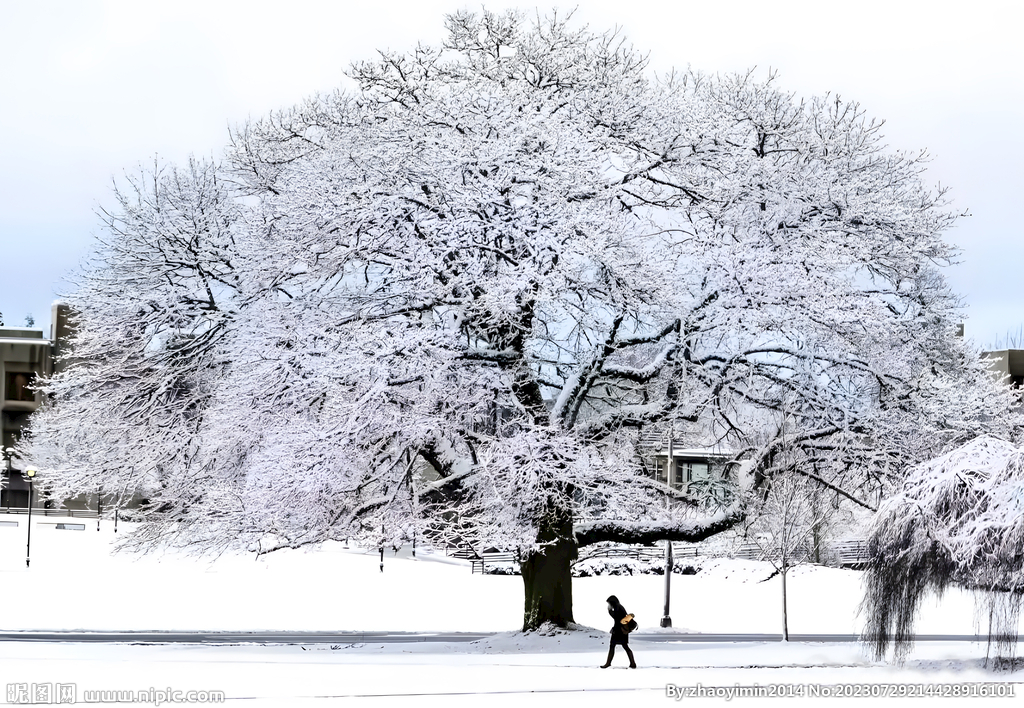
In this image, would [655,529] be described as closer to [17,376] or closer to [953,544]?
[953,544]

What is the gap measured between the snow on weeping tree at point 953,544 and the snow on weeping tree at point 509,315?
15.4 feet

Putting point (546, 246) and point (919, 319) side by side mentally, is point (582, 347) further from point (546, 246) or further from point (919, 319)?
point (919, 319)

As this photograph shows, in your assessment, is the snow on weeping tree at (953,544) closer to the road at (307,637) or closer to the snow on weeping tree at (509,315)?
the snow on weeping tree at (509,315)

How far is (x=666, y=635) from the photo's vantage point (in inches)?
1362

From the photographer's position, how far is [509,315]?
21797mm

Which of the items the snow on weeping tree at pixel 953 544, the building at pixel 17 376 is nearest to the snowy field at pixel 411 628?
the snow on weeping tree at pixel 953 544

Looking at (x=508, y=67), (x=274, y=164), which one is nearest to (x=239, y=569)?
(x=274, y=164)

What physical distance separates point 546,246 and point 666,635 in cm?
1758

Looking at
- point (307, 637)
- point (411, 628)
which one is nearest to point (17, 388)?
point (411, 628)

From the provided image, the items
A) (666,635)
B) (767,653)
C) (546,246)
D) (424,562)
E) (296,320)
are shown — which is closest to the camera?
(546,246)

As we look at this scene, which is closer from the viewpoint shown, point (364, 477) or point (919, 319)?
point (364, 477)

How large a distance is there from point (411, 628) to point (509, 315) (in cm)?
2036

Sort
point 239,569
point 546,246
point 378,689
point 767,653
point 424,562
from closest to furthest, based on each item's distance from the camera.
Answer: point 378,689 → point 546,246 → point 767,653 → point 239,569 → point 424,562

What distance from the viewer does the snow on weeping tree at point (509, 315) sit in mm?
21516
